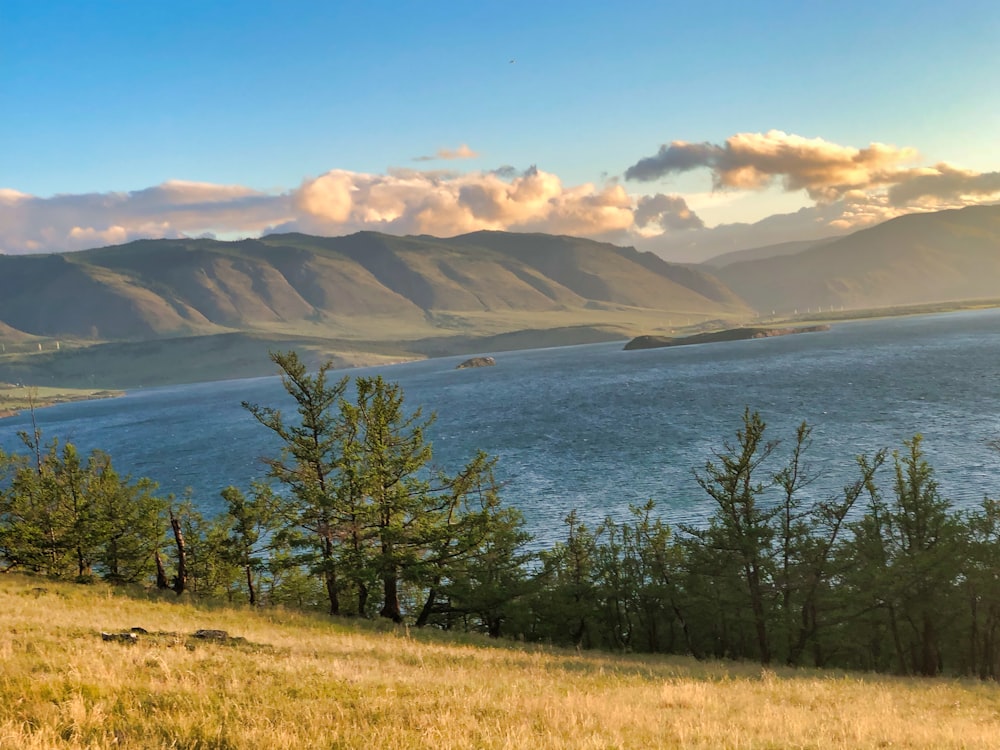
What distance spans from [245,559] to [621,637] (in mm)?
25049

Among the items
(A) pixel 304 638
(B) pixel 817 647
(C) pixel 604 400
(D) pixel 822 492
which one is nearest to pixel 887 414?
(D) pixel 822 492

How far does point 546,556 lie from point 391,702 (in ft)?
98.4

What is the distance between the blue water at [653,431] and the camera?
6612 centimetres

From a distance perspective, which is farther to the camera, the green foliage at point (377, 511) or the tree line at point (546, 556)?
the tree line at point (546, 556)

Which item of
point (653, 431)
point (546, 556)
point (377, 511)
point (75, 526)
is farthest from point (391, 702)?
point (653, 431)

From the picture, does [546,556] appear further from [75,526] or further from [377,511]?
[75,526]

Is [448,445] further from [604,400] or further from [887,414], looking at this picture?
[887,414]

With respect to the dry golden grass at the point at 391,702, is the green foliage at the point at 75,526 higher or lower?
lower

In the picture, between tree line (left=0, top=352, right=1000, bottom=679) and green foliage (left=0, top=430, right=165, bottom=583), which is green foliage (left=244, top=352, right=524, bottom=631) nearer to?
tree line (left=0, top=352, right=1000, bottom=679)

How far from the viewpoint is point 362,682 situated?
1339 centimetres

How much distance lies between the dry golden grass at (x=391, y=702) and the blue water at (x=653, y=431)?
35918 millimetres

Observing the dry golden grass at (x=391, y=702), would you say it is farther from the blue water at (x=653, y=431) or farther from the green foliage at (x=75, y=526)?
the blue water at (x=653, y=431)

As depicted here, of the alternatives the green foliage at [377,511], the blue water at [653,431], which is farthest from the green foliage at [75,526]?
the blue water at [653,431]

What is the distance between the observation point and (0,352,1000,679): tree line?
3450cm
